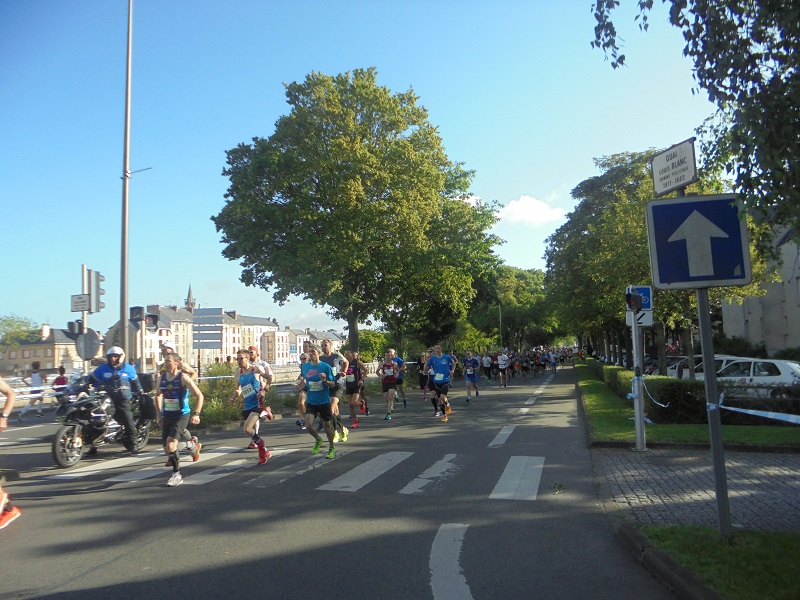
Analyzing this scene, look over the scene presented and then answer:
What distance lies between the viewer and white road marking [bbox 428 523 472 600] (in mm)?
4508

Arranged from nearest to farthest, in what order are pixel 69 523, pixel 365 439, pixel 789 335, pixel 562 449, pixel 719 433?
pixel 719 433
pixel 69 523
pixel 562 449
pixel 365 439
pixel 789 335

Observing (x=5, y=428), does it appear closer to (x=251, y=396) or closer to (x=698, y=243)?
(x=251, y=396)

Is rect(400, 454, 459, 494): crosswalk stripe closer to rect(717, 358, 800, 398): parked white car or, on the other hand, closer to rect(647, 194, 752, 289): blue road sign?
rect(647, 194, 752, 289): blue road sign

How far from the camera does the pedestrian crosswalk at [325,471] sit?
8.11 meters

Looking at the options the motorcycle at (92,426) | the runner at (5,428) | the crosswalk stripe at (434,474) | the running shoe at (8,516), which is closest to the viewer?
the runner at (5,428)

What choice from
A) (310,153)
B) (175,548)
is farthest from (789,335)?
(175,548)

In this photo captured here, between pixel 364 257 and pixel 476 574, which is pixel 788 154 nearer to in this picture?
pixel 476 574

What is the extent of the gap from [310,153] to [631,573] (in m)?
22.7

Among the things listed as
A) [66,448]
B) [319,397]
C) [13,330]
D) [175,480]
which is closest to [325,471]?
[319,397]

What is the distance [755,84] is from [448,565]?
4.55m

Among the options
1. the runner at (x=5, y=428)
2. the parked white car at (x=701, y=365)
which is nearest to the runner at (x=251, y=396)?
the runner at (x=5, y=428)

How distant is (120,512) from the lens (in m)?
6.97

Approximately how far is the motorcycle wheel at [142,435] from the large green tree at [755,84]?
33.9 feet

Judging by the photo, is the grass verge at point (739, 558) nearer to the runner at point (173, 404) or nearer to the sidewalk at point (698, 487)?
the sidewalk at point (698, 487)
